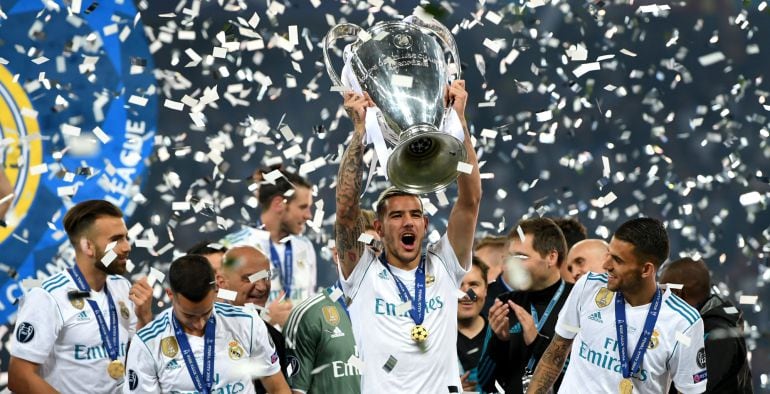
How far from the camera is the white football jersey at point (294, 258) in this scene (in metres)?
7.55

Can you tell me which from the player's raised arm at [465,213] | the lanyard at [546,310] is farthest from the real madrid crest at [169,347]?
the lanyard at [546,310]

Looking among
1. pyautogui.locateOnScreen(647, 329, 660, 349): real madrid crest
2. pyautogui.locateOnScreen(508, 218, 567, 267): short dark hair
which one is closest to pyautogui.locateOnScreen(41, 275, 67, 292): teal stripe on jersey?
pyautogui.locateOnScreen(508, 218, 567, 267): short dark hair

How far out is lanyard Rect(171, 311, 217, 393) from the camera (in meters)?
4.55

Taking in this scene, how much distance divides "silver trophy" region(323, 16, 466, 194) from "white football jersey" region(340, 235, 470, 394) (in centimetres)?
66

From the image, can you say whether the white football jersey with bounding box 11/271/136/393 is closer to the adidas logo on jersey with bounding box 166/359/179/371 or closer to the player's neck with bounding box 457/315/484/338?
the adidas logo on jersey with bounding box 166/359/179/371

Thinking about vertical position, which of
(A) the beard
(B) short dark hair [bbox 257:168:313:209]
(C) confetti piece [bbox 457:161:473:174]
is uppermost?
(B) short dark hair [bbox 257:168:313:209]

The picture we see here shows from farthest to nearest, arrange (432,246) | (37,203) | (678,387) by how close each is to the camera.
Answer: (37,203) → (432,246) → (678,387)

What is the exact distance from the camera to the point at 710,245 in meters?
8.84

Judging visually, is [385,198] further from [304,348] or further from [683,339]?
[683,339]

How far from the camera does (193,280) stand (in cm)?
453

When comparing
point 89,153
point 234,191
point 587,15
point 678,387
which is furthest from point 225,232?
point 678,387

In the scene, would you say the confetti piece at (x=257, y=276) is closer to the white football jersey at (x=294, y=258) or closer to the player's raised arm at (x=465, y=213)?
the player's raised arm at (x=465, y=213)

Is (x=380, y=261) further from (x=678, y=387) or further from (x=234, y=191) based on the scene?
(x=234, y=191)

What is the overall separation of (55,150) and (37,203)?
0.39 m
